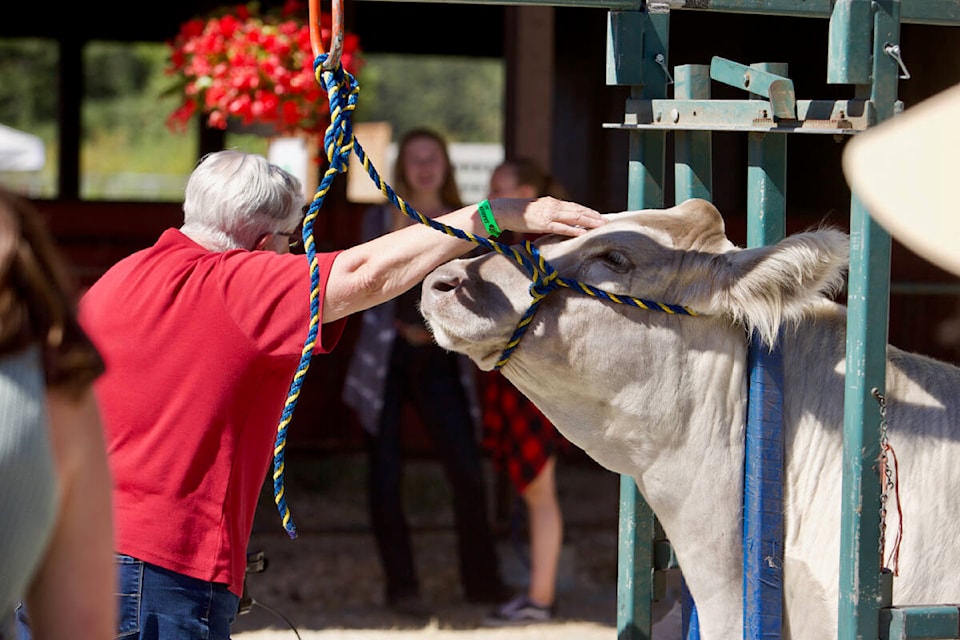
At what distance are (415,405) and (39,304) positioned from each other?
416cm

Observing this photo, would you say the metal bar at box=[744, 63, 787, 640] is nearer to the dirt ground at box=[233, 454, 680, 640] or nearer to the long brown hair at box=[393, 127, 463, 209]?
the dirt ground at box=[233, 454, 680, 640]

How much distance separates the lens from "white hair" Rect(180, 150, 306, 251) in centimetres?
272

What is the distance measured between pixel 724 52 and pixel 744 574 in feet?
25.5

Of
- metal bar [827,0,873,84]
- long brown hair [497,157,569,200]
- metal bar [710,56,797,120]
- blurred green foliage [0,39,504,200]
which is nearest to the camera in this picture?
metal bar [827,0,873,84]

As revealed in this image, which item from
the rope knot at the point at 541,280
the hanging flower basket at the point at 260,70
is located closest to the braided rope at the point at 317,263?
the rope knot at the point at 541,280

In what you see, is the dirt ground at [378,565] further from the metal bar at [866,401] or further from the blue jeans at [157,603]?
the metal bar at [866,401]

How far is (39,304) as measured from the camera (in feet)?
4.63

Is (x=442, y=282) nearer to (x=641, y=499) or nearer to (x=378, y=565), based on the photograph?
(x=641, y=499)

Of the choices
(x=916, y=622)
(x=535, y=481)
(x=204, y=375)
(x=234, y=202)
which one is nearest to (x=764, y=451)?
(x=916, y=622)

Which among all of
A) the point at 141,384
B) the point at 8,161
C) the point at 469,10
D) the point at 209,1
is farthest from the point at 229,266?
the point at 469,10

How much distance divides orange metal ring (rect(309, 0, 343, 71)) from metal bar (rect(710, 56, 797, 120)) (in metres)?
0.74

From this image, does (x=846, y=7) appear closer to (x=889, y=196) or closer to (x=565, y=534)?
(x=889, y=196)

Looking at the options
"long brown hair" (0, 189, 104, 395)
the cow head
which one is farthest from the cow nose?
"long brown hair" (0, 189, 104, 395)

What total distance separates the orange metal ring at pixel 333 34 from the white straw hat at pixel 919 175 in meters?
1.12
